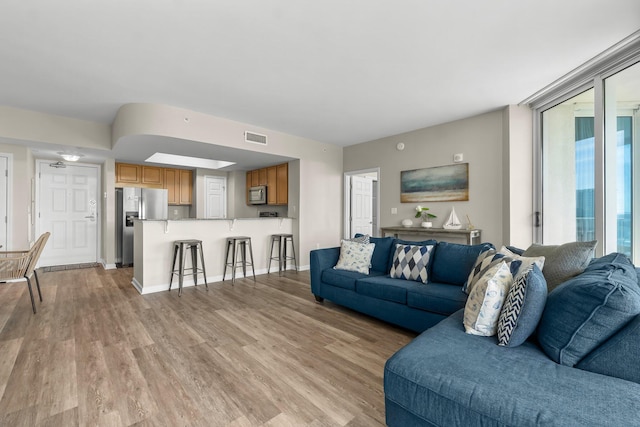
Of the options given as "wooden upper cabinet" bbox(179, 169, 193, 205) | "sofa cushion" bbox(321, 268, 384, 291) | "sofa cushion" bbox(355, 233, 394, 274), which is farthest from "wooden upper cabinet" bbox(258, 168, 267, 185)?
"sofa cushion" bbox(355, 233, 394, 274)

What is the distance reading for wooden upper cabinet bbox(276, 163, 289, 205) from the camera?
589 centimetres

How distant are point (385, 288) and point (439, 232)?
81.2 inches

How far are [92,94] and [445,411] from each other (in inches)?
178

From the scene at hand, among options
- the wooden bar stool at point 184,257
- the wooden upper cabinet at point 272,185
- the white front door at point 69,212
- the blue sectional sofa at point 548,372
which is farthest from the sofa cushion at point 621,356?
the white front door at point 69,212

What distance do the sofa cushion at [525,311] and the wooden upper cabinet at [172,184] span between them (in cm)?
695

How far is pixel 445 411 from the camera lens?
1.16 metres

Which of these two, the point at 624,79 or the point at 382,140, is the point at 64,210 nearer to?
the point at 382,140

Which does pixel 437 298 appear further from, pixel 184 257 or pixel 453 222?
pixel 184 257

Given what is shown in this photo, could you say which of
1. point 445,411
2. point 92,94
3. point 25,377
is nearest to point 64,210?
point 92,94

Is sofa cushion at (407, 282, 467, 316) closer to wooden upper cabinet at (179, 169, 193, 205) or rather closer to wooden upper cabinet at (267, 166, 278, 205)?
wooden upper cabinet at (267, 166, 278, 205)

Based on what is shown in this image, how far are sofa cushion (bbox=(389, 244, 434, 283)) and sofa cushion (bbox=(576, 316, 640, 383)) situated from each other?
1607mm

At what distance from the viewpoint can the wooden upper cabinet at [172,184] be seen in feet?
22.0

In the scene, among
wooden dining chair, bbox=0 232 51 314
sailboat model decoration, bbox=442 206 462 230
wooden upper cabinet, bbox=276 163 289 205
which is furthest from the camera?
wooden upper cabinet, bbox=276 163 289 205

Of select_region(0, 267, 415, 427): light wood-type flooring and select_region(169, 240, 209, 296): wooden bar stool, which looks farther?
select_region(169, 240, 209, 296): wooden bar stool
